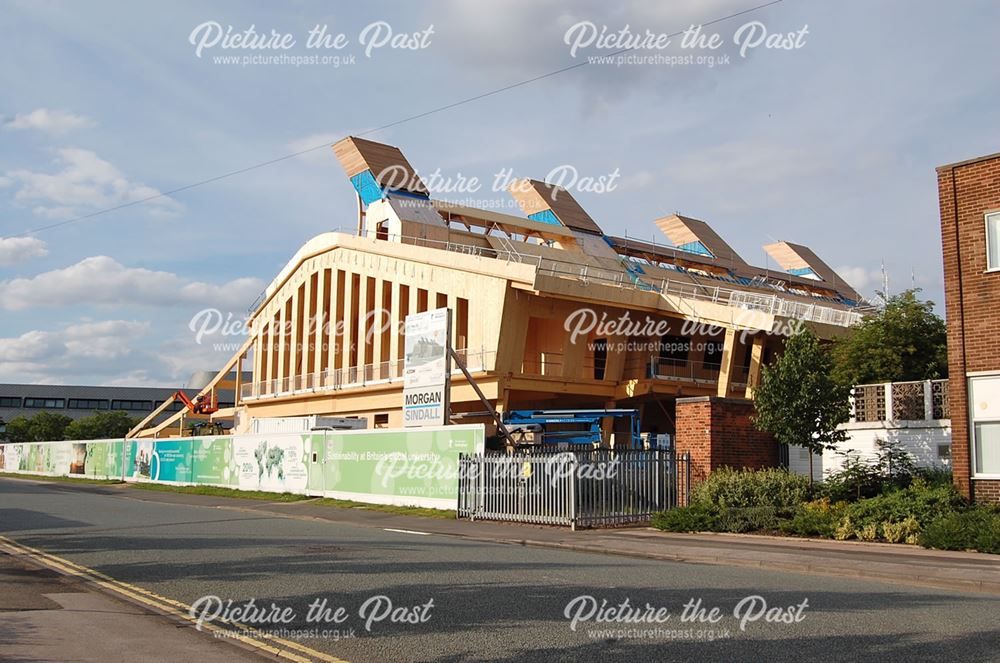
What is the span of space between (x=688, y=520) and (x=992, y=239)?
8.74 metres

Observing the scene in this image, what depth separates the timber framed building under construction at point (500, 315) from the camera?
4084 cm

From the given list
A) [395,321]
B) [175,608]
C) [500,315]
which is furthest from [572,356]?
[175,608]

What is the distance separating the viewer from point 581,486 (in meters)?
21.2

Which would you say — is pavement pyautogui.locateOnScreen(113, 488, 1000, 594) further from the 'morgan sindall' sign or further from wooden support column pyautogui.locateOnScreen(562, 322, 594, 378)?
wooden support column pyautogui.locateOnScreen(562, 322, 594, 378)

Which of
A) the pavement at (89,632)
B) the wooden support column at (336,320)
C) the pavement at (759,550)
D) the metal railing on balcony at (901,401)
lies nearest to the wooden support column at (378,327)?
the wooden support column at (336,320)

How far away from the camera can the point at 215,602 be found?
10.2 m

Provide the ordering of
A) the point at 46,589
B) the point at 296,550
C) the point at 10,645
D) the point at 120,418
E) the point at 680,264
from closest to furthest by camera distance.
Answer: the point at 10,645
the point at 46,589
the point at 296,550
the point at 680,264
the point at 120,418

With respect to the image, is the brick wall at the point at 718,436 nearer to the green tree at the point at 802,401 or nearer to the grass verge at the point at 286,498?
the green tree at the point at 802,401

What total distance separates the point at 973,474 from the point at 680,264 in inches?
1921

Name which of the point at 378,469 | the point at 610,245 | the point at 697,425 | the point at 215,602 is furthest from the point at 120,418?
A: the point at 215,602

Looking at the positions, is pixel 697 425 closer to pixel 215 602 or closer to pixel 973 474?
pixel 973 474

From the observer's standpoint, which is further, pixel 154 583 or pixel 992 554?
pixel 992 554

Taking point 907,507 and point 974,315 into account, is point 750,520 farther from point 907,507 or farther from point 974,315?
point 974,315

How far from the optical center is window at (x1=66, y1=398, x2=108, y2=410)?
11931 cm
